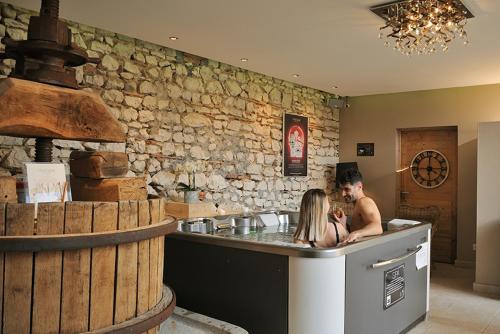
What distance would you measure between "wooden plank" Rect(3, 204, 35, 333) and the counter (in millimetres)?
1493

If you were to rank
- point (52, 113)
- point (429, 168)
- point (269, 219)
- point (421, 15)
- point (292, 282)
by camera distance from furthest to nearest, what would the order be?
point (429, 168)
point (269, 219)
point (421, 15)
point (292, 282)
point (52, 113)

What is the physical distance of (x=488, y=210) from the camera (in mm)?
5266

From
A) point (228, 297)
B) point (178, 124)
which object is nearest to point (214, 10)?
point (178, 124)

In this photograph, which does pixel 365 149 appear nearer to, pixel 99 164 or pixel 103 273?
pixel 99 164

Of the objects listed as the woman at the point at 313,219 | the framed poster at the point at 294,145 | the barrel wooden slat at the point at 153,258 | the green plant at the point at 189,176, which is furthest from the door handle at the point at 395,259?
the framed poster at the point at 294,145

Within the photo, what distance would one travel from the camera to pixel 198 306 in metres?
3.03

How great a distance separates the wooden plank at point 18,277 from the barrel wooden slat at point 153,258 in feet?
1.42

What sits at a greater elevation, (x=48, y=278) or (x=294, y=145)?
(x=294, y=145)

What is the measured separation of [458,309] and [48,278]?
438 centimetres

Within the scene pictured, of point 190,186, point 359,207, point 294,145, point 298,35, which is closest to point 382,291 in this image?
point 359,207

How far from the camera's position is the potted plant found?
4684 mm

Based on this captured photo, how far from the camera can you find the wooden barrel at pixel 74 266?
1379mm

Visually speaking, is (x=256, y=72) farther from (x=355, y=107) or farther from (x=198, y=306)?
(x=198, y=306)

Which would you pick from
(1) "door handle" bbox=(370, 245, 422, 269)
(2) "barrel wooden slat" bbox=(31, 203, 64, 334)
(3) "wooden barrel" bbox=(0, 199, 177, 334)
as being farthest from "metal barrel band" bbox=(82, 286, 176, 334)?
(1) "door handle" bbox=(370, 245, 422, 269)
